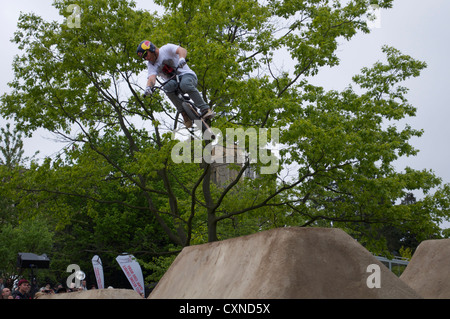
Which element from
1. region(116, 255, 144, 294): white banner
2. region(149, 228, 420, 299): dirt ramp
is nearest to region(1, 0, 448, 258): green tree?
region(116, 255, 144, 294): white banner

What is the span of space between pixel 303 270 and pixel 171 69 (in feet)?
19.1

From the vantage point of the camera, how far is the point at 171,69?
33.5 ft

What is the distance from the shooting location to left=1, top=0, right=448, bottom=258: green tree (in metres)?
16.3

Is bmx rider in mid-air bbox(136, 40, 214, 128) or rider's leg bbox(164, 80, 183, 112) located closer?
bmx rider in mid-air bbox(136, 40, 214, 128)

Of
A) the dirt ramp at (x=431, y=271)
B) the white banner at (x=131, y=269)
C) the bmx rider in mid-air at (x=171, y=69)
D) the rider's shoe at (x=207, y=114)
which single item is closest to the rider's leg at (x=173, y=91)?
the bmx rider in mid-air at (x=171, y=69)

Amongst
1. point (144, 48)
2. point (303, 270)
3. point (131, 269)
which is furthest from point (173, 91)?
point (131, 269)

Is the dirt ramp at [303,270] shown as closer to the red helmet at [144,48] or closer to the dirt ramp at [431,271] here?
the dirt ramp at [431,271]

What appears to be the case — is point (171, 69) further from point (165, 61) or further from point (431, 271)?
point (431, 271)

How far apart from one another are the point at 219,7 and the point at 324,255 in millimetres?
12697

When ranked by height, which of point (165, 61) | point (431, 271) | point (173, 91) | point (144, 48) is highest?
point (144, 48)

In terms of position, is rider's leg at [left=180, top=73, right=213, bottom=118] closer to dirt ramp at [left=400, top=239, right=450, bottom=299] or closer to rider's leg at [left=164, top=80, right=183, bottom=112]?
rider's leg at [left=164, top=80, right=183, bottom=112]

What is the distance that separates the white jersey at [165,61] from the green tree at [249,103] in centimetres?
563

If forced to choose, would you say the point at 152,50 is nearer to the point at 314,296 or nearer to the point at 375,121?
the point at 314,296

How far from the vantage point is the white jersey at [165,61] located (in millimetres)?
9930
